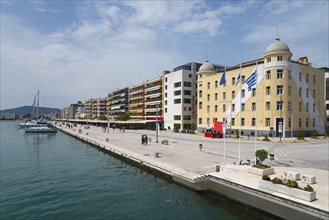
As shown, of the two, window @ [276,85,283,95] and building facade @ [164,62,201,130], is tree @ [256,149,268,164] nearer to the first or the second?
window @ [276,85,283,95]

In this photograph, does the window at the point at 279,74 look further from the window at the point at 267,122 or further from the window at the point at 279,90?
the window at the point at 267,122

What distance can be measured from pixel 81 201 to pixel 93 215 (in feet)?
10.1

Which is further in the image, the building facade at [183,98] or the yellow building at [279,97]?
the building facade at [183,98]

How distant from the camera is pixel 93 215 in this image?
16.5 metres

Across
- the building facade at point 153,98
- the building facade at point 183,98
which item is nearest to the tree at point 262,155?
the building facade at point 183,98

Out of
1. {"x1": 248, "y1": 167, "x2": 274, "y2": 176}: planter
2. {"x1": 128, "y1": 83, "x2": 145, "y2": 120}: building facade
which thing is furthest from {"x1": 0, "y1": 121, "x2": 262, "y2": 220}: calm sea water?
{"x1": 128, "y1": 83, "x2": 145, "y2": 120}: building facade

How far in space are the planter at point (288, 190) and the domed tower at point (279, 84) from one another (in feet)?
141

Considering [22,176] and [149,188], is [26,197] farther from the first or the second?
[149,188]

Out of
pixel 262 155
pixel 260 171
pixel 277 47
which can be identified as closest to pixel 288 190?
pixel 260 171

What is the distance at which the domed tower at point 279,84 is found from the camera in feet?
180

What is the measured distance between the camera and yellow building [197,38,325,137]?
54969mm

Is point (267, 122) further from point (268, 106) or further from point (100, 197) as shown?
point (100, 197)

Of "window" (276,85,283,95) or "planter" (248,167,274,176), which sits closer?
"planter" (248,167,274,176)

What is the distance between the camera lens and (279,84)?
5516 cm
